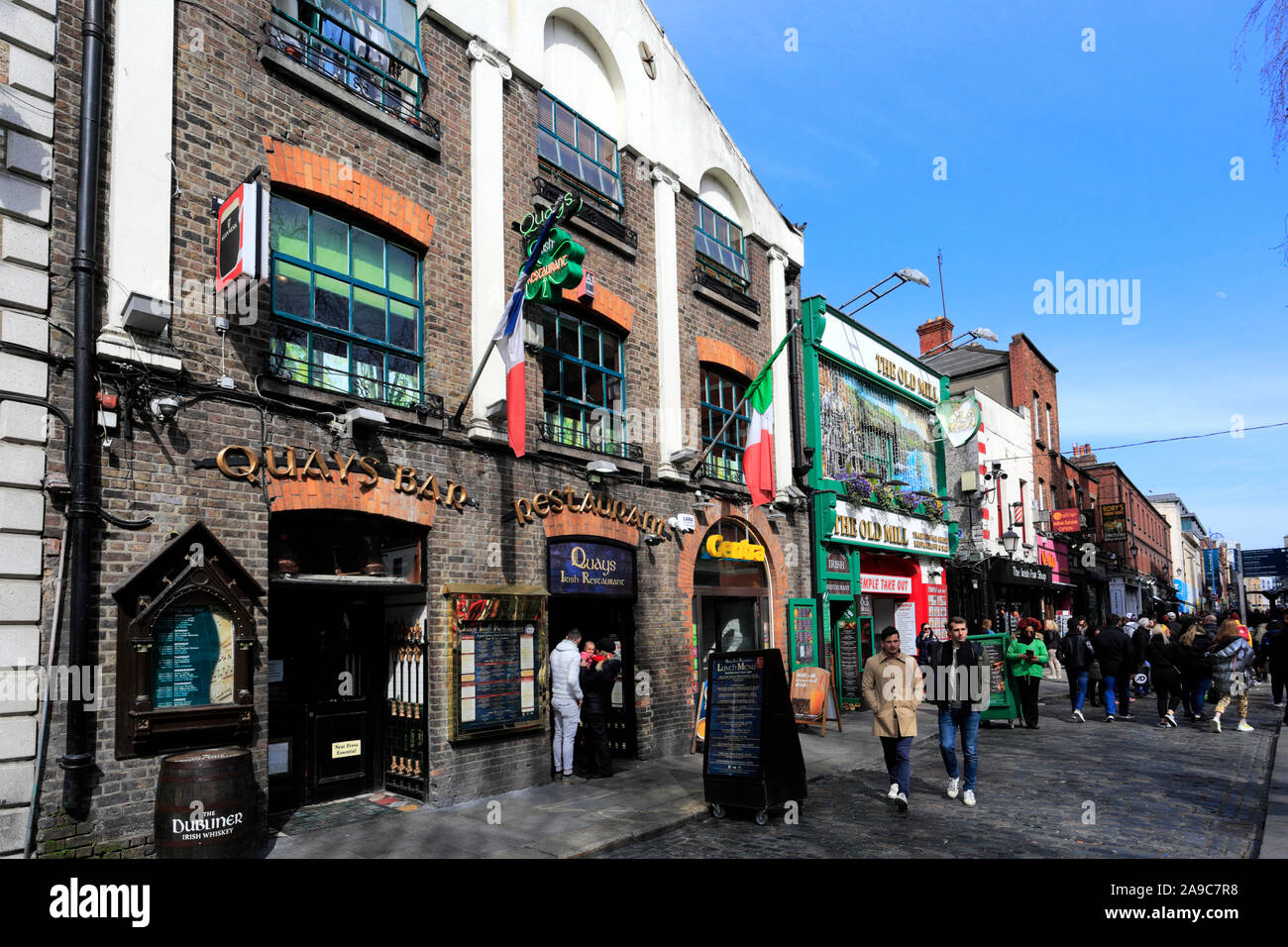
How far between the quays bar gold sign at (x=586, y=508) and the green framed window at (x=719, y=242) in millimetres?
4933

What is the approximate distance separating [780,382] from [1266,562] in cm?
5362

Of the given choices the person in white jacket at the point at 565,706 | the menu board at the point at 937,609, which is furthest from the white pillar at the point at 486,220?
the menu board at the point at 937,609

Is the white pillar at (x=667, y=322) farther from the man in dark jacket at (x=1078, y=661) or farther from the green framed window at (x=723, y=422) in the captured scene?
the man in dark jacket at (x=1078, y=661)

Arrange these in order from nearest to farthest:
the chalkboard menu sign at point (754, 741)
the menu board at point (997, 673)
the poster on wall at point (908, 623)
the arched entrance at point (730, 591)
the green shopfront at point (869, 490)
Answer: the chalkboard menu sign at point (754, 741) → the arched entrance at point (730, 591) → the menu board at point (997, 673) → the green shopfront at point (869, 490) → the poster on wall at point (908, 623)

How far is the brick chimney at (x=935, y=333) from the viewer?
29094mm

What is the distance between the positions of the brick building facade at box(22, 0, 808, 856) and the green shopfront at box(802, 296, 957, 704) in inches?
145

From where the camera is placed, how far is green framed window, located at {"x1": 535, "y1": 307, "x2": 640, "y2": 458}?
11.3 m

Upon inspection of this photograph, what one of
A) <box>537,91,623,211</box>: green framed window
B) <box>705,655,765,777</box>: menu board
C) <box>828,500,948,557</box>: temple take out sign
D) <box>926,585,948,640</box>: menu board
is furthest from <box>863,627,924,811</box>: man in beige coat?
<box>926,585,948,640</box>: menu board

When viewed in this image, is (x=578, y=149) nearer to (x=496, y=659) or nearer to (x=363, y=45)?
(x=363, y=45)

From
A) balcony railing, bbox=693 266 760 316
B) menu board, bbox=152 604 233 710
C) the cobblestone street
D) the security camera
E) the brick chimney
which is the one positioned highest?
the brick chimney

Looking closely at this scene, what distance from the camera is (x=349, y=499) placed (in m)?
8.38

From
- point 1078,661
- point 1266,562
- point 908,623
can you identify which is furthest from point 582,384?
point 1266,562

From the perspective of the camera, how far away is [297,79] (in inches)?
332

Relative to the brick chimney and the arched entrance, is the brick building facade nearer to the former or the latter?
the arched entrance
